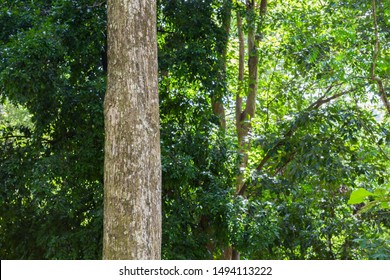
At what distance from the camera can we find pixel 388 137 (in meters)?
6.86

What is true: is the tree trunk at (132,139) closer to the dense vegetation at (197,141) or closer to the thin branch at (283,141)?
the dense vegetation at (197,141)

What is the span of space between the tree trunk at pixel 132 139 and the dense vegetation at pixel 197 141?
191cm

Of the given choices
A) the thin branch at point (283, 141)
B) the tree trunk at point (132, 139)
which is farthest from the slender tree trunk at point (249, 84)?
the tree trunk at point (132, 139)

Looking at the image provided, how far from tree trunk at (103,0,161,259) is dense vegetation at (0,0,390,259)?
6.28ft

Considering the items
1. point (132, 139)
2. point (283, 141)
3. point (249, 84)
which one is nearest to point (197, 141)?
point (283, 141)

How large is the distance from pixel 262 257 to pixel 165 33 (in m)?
2.79

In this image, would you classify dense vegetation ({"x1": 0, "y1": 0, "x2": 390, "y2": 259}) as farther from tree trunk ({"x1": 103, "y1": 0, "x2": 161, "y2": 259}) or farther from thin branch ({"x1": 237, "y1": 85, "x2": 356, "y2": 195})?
tree trunk ({"x1": 103, "y1": 0, "x2": 161, "y2": 259})

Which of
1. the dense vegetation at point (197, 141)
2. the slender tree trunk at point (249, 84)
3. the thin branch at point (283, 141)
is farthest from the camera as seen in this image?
the slender tree trunk at point (249, 84)

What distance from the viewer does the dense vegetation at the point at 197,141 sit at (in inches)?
255

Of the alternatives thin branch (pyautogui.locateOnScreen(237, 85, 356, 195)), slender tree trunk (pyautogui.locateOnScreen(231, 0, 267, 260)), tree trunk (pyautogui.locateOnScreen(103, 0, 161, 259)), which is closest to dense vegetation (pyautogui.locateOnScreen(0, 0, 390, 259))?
thin branch (pyautogui.locateOnScreen(237, 85, 356, 195))

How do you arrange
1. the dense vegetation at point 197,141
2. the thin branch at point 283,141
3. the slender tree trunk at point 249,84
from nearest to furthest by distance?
the dense vegetation at point 197,141 → the thin branch at point 283,141 → the slender tree trunk at point 249,84

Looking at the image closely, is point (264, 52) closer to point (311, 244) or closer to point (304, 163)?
point (304, 163)

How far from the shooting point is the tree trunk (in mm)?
3998

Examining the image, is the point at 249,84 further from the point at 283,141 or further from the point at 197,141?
the point at 197,141
